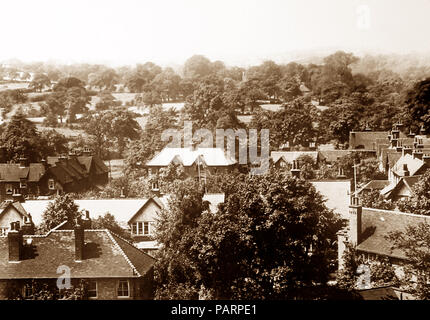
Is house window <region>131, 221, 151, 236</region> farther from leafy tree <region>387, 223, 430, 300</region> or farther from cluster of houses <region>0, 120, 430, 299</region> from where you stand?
leafy tree <region>387, 223, 430, 300</region>

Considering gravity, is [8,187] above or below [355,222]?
below

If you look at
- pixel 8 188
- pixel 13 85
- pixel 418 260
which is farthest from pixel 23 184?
pixel 418 260

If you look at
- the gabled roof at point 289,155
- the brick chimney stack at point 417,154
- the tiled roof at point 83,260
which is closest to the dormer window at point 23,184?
the tiled roof at point 83,260

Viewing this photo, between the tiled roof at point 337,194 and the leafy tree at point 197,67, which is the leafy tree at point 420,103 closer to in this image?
the tiled roof at point 337,194

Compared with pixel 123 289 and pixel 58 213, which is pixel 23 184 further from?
pixel 123 289

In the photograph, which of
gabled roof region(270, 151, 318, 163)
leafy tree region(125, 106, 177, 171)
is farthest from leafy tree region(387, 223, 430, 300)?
leafy tree region(125, 106, 177, 171)
